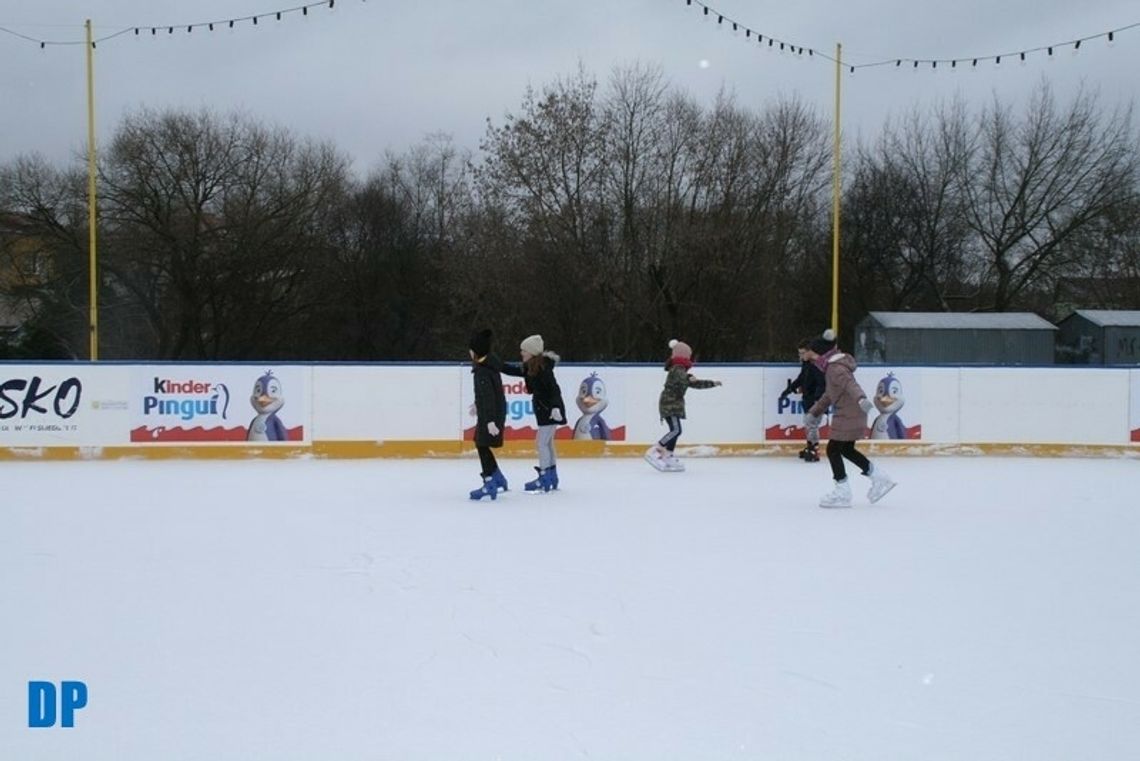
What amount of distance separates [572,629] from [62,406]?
35.4 ft

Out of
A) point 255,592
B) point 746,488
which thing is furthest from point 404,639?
point 746,488

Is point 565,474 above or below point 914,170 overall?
below

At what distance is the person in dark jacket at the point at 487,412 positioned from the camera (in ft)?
32.5

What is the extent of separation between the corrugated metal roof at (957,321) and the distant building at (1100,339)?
2.23ft

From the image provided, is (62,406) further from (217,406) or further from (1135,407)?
(1135,407)

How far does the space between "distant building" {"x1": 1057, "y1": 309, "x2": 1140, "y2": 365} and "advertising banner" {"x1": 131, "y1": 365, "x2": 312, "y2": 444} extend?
18.4 meters

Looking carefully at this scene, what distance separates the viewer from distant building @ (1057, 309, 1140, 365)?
24281 millimetres

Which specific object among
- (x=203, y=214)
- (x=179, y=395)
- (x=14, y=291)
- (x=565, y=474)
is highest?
(x=203, y=214)

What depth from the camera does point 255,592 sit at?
5.95 m

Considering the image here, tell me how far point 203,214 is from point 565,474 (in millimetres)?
28088

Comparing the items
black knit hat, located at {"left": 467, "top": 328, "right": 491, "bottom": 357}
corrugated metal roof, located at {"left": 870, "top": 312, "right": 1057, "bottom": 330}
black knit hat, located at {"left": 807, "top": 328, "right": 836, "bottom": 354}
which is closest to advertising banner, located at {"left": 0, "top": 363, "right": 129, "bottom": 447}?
black knit hat, located at {"left": 467, "top": 328, "right": 491, "bottom": 357}

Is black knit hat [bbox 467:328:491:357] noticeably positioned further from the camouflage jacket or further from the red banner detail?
the red banner detail

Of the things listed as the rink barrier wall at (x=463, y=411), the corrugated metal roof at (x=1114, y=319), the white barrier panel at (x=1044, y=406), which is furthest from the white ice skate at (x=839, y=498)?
the corrugated metal roof at (x=1114, y=319)

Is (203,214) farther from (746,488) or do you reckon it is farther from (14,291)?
(746,488)
